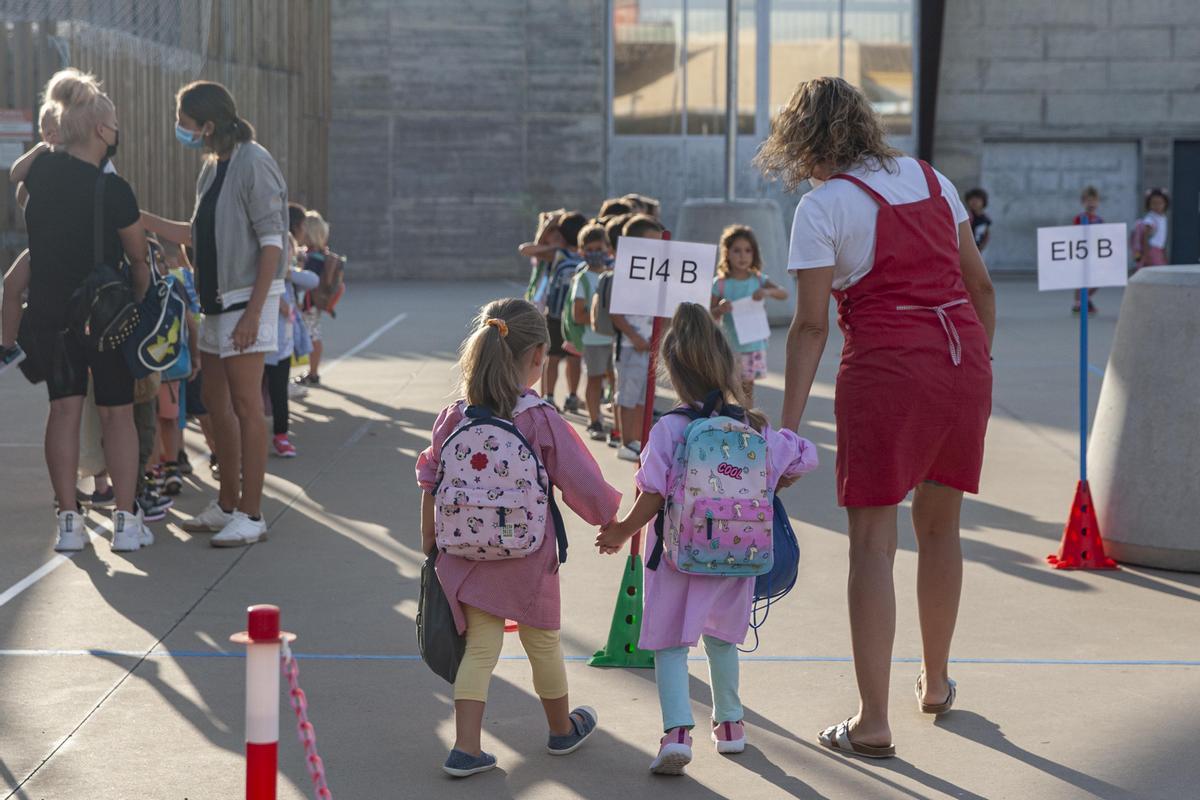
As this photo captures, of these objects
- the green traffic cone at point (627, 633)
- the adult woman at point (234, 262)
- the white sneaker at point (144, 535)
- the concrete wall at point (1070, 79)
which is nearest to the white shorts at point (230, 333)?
the adult woman at point (234, 262)

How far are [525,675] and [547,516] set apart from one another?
3.59 ft

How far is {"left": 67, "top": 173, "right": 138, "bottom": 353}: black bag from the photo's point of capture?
6.69 m

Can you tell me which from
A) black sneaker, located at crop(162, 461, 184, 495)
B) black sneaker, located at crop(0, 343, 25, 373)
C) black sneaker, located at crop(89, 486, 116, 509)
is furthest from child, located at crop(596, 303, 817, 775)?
black sneaker, located at crop(162, 461, 184, 495)

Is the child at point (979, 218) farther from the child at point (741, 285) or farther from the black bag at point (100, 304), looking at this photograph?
the black bag at point (100, 304)

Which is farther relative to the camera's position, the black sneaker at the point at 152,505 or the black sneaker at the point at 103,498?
the black sneaker at the point at 103,498

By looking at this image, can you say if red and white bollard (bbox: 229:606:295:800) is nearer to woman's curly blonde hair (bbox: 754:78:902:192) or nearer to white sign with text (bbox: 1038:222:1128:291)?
woman's curly blonde hair (bbox: 754:78:902:192)

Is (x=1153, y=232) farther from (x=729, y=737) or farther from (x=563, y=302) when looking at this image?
(x=729, y=737)

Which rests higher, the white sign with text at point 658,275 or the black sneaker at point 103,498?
the white sign with text at point 658,275

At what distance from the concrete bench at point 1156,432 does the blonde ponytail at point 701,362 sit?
316 cm

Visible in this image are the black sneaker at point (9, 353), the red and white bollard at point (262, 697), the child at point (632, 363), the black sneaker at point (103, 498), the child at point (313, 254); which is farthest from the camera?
the child at point (313, 254)

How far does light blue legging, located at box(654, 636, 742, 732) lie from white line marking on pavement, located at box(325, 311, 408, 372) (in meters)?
10.2

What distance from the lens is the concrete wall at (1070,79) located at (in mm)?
30812

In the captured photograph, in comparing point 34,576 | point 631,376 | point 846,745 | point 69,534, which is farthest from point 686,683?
point 631,376

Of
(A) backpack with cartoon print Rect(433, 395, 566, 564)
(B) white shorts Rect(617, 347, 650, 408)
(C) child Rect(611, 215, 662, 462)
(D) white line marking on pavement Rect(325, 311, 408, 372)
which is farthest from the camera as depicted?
(D) white line marking on pavement Rect(325, 311, 408, 372)
